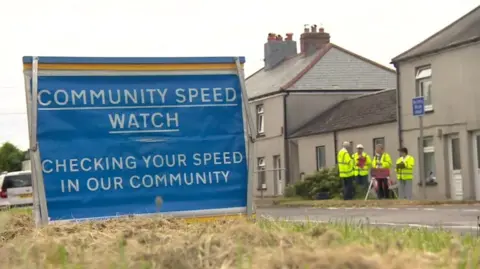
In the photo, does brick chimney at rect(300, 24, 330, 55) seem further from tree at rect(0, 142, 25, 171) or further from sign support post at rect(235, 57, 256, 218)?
tree at rect(0, 142, 25, 171)

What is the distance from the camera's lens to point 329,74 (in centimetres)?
5328

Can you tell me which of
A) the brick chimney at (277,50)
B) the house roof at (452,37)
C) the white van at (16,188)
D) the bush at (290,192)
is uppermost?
the brick chimney at (277,50)

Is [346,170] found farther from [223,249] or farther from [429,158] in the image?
[223,249]

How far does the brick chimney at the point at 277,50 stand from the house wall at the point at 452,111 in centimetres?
2101

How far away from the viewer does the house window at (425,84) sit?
122 feet

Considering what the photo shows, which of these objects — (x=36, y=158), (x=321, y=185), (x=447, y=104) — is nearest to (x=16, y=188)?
(x=321, y=185)

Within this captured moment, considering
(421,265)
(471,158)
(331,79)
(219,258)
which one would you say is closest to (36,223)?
(219,258)

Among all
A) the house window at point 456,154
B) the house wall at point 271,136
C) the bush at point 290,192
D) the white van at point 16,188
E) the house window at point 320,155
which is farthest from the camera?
the house wall at point 271,136

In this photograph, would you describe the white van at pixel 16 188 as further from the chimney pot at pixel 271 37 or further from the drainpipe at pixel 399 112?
the chimney pot at pixel 271 37

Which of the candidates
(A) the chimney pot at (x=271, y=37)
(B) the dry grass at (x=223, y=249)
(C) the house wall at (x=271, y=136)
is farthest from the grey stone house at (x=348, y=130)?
(B) the dry grass at (x=223, y=249)

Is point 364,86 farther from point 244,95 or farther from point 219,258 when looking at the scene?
point 219,258

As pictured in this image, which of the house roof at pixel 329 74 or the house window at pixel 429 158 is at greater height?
the house roof at pixel 329 74

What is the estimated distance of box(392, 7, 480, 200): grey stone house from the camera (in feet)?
113

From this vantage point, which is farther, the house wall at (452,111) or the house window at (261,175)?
the house window at (261,175)
